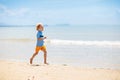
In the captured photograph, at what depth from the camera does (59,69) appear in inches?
265

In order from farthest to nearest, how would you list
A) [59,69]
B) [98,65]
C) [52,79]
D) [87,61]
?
1. [87,61]
2. [98,65]
3. [59,69]
4. [52,79]

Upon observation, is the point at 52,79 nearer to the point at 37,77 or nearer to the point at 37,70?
the point at 37,77

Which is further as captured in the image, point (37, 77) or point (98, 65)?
point (98, 65)

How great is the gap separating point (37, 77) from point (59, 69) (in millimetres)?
1016

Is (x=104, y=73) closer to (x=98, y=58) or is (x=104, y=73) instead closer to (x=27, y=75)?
(x=27, y=75)

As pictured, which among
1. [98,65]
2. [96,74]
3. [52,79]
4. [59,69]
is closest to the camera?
[52,79]

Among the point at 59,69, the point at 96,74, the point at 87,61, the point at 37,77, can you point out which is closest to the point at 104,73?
the point at 96,74

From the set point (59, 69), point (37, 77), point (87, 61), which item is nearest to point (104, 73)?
point (59, 69)

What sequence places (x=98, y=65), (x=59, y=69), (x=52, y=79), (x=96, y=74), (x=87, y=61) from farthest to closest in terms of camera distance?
(x=87, y=61) < (x=98, y=65) < (x=59, y=69) < (x=96, y=74) < (x=52, y=79)

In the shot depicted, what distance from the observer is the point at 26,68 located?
6848 mm

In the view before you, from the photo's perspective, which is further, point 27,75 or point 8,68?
point 8,68

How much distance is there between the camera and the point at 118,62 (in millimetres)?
8578

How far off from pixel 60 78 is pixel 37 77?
494mm

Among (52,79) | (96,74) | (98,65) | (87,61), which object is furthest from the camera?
(87,61)
